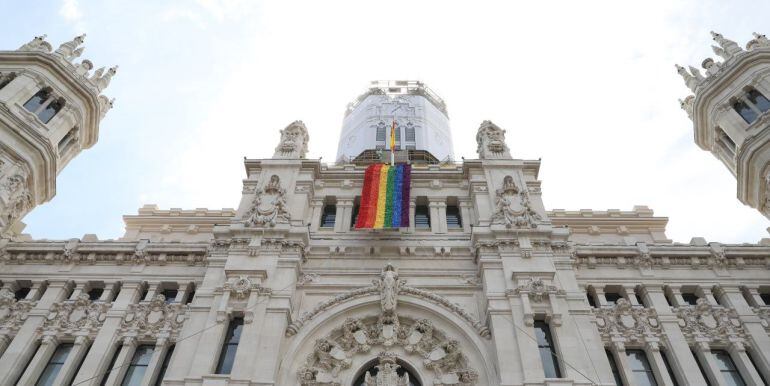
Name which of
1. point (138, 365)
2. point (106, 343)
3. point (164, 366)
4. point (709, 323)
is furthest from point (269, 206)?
point (709, 323)

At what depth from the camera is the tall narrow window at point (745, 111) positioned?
3281 centimetres

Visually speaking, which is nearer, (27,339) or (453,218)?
(27,339)

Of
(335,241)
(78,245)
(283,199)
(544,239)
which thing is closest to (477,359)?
(544,239)

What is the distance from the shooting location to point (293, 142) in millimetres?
33719

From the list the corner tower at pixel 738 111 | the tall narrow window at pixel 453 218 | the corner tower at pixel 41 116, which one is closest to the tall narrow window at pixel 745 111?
the corner tower at pixel 738 111

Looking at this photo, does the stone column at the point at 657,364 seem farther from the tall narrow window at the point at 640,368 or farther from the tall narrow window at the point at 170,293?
the tall narrow window at the point at 170,293

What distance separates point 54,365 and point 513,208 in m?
22.0

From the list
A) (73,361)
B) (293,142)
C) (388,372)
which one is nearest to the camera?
(388,372)

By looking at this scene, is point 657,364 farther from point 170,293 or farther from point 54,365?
point 54,365

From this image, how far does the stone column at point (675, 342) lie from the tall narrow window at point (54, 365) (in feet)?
83.5

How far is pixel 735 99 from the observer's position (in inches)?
1339

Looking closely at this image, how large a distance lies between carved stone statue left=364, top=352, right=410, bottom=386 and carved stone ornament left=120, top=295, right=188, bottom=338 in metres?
8.86

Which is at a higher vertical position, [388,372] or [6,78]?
[6,78]

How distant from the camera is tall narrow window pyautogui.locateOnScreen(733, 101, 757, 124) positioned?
32.8 m
